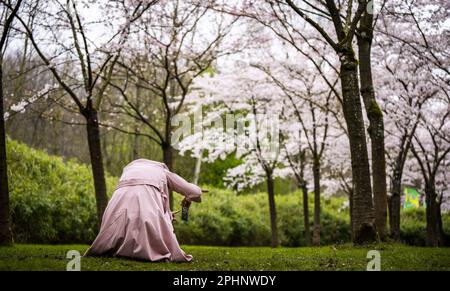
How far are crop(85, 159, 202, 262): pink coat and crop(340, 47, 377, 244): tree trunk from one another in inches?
143

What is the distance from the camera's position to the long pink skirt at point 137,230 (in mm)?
6578

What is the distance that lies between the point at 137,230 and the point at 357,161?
4471 mm

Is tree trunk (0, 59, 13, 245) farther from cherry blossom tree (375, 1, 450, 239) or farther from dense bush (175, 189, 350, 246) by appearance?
dense bush (175, 189, 350, 246)

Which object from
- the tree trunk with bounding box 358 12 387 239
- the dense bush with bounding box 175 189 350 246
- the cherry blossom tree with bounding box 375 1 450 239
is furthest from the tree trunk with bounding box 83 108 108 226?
the dense bush with bounding box 175 189 350 246

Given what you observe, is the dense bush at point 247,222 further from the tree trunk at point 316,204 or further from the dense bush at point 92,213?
the tree trunk at point 316,204

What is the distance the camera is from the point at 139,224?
663 centimetres

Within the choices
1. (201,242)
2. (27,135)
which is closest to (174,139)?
(201,242)

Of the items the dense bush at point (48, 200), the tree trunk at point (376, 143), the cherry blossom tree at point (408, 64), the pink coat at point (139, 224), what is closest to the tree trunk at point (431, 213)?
the cherry blossom tree at point (408, 64)

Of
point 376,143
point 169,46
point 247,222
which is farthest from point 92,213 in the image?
point 376,143

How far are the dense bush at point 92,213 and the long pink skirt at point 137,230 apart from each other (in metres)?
8.56

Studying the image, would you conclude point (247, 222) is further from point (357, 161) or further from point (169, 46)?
point (357, 161)

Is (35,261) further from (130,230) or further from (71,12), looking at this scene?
(71,12)

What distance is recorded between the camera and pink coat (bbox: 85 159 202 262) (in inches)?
259

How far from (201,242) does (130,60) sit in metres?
8.43
